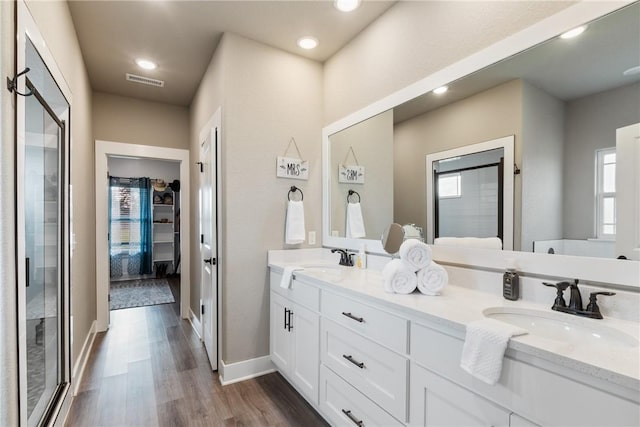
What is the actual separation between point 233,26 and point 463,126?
1852mm

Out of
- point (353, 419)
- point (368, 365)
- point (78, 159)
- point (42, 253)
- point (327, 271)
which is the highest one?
point (78, 159)

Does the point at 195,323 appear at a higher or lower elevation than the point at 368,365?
lower

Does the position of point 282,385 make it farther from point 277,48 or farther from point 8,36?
point 277,48

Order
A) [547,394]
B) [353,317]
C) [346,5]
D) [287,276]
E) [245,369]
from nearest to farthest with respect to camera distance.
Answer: [547,394] → [353,317] → [346,5] → [287,276] → [245,369]

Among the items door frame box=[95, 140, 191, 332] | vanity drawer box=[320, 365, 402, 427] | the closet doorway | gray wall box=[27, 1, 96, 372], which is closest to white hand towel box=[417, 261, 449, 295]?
vanity drawer box=[320, 365, 402, 427]

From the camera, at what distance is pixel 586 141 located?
1.26m

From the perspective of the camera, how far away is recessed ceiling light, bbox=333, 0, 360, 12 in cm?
206

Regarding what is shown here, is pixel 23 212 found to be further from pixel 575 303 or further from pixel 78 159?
pixel 575 303

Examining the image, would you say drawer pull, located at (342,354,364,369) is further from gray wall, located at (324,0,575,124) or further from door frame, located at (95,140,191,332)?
door frame, located at (95,140,191,332)

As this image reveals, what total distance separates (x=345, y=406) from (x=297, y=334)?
60 centimetres

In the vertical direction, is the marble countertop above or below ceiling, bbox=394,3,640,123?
below

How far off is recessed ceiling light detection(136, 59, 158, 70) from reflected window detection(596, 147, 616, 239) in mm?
3443

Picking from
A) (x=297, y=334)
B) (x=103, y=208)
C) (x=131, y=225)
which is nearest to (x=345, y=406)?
(x=297, y=334)

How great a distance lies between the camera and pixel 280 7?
214 cm
